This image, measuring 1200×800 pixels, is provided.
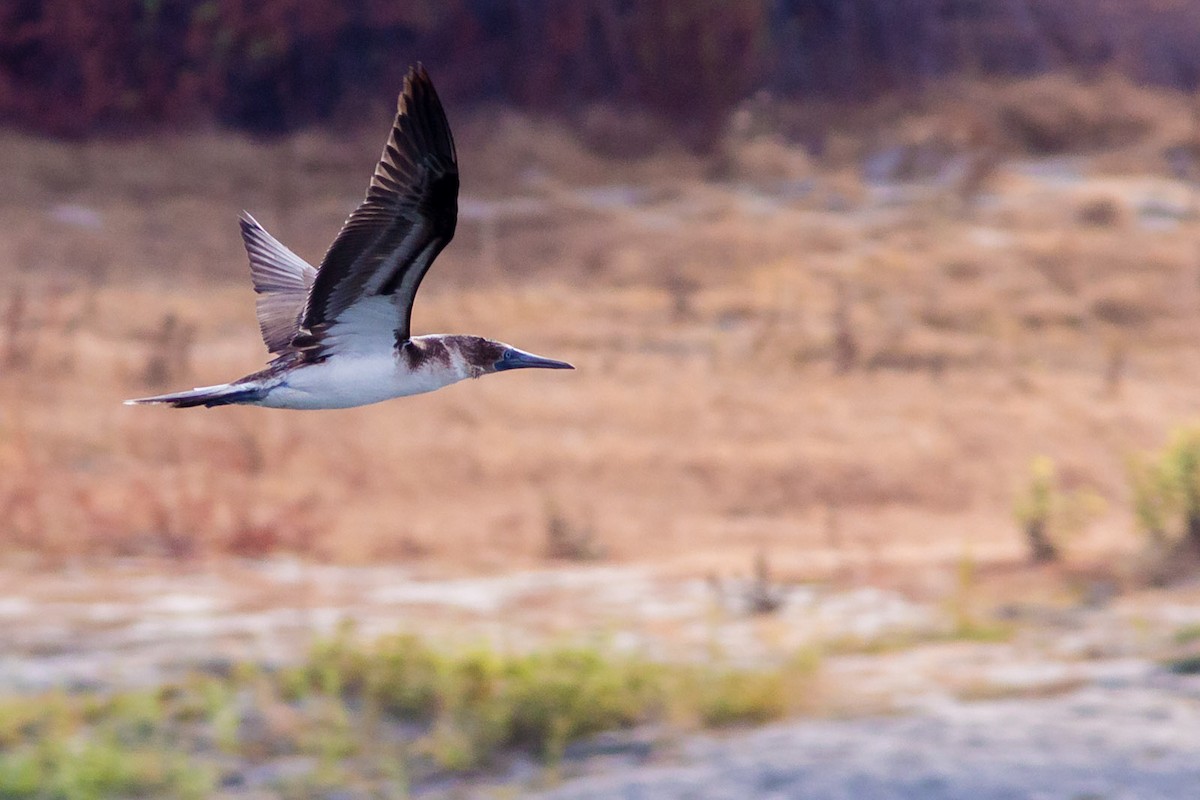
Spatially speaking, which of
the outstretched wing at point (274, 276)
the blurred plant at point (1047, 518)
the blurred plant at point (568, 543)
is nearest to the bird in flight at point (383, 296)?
the outstretched wing at point (274, 276)

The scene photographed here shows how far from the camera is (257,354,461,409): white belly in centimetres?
333

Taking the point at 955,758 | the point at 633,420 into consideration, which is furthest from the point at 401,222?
the point at 633,420

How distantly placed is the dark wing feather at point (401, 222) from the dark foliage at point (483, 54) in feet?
31.4

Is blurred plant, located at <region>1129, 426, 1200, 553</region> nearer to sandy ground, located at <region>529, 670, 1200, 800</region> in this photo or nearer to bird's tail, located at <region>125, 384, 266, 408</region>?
sandy ground, located at <region>529, 670, 1200, 800</region>

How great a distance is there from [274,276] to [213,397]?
1187 mm

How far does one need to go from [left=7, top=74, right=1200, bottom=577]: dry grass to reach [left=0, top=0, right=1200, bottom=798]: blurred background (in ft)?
0.11

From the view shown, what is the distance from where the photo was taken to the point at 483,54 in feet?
44.2

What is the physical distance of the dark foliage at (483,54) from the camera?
1266 cm

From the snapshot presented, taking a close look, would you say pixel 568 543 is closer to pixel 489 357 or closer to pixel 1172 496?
pixel 1172 496

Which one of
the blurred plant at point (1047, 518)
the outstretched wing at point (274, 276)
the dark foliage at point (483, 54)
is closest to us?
the outstretched wing at point (274, 276)

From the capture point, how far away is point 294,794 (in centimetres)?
588

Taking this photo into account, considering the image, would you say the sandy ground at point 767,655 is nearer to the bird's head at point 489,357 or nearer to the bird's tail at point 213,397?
the bird's head at point 489,357

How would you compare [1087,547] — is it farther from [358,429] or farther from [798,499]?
[358,429]

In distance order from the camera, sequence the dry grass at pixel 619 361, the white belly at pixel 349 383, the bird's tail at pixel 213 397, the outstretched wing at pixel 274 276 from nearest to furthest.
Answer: the bird's tail at pixel 213 397
the white belly at pixel 349 383
the outstretched wing at pixel 274 276
the dry grass at pixel 619 361
